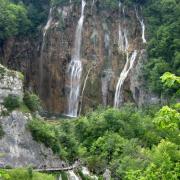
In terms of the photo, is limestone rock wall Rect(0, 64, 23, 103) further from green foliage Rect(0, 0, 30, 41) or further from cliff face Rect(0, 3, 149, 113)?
green foliage Rect(0, 0, 30, 41)

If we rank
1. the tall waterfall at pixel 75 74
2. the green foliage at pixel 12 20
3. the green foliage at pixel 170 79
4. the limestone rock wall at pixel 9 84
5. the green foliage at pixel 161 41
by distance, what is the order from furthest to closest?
the green foliage at pixel 12 20 → the tall waterfall at pixel 75 74 → the green foliage at pixel 161 41 → the limestone rock wall at pixel 9 84 → the green foliage at pixel 170 79

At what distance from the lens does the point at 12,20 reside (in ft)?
206

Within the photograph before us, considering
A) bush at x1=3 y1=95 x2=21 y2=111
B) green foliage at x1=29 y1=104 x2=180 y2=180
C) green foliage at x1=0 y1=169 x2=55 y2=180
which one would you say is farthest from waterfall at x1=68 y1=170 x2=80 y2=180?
bush at x1=3 y1=95 x2=21 y2=111

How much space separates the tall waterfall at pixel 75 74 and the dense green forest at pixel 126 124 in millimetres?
4619

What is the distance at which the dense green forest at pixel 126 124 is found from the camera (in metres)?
23.9

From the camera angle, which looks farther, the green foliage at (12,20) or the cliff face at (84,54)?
the green foliage at (12,20)

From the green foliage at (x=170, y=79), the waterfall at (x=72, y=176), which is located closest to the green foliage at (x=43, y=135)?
the waterfall at (x=72, y=176)

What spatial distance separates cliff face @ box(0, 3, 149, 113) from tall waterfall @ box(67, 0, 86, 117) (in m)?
0.47

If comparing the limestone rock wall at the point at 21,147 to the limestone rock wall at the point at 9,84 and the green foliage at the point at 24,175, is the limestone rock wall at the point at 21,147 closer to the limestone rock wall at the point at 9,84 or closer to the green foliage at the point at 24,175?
the limestone rock wall at the point at 9,84

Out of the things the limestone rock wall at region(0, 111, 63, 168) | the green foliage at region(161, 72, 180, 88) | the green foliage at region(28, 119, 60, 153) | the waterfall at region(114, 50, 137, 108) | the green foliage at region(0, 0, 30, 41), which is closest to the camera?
the green foliage at region(161, 72, 180, 88)

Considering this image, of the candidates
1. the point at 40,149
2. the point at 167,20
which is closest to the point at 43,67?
the point at 167,20

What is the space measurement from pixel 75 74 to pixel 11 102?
95.8 feet

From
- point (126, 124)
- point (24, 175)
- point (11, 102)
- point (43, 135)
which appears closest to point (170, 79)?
point (24, 175)

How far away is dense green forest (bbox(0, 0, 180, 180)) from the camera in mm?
23928
